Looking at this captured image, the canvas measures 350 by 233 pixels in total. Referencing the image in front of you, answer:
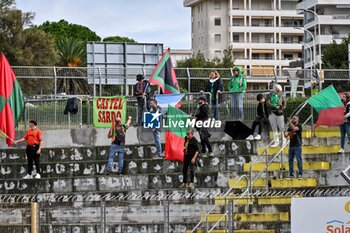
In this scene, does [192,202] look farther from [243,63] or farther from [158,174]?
[243,63]

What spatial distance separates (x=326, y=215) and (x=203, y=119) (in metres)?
11.8

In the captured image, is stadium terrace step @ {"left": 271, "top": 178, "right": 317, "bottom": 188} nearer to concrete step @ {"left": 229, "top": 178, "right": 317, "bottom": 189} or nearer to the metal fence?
concrete step @ {"left": 229, "top": 178, "right": 317, "bottom": 189}

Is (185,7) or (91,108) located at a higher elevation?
(185,7)

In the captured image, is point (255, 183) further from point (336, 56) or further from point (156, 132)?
point (336, 56)

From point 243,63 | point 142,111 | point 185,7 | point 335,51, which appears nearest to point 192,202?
point 142,111

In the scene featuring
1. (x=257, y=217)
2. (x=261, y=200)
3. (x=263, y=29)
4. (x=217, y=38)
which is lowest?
(x=257, y=217)

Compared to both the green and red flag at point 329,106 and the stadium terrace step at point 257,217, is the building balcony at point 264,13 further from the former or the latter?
the stadium terrace step at point 257,217

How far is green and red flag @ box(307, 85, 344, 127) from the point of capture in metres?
34.0

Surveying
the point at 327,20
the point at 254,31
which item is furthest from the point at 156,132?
the point at 254,31

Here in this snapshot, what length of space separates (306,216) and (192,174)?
801 cm

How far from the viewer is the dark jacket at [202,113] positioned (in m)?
36.5

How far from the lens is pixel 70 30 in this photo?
135 meters

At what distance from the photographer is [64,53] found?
11006 centimetres

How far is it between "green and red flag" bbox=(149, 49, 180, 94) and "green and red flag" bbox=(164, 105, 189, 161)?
2829mm
